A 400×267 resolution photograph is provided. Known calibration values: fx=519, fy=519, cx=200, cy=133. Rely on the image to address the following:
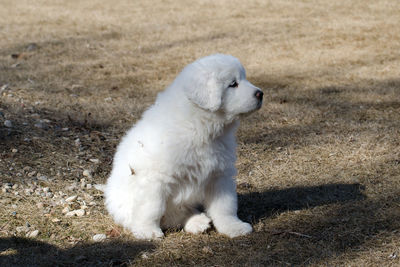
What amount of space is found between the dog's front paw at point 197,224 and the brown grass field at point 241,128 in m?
0.05

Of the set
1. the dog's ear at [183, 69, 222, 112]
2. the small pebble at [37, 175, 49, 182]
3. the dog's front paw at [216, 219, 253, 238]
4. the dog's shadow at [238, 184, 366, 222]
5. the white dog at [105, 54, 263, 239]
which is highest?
the dog's ear at [183, 69, 222, 112]

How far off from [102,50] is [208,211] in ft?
23.5

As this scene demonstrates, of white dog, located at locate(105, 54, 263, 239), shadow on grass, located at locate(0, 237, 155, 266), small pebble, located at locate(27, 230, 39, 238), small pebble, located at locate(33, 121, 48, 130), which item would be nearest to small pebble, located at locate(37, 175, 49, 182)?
small pebble, located at locate(27, 230, 39, 238)

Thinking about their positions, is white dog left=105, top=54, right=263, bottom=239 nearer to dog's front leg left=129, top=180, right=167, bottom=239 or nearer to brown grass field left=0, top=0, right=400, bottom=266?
dog's front leg left=129, top=180, right=167, bottom=239

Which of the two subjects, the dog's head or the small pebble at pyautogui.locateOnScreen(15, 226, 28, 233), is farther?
the small pebble at pyautogui.locateOnScreen(15, 226, 28, 233)

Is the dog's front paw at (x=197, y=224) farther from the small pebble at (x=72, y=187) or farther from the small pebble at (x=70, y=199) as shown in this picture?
the small pebble at (x=72, y=187)

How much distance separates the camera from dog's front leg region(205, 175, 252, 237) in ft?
11.8

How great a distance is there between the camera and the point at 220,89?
3.28 m

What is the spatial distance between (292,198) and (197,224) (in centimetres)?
98

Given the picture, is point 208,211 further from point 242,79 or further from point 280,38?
point 280,38

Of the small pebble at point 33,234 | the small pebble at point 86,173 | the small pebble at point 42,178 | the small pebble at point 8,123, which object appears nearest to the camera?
the small pebble at point 33,234

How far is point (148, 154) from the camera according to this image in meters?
3.39

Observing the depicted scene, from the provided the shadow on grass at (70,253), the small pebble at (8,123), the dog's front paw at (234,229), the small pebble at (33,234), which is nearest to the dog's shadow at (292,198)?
the dog's front paw at (234,229)

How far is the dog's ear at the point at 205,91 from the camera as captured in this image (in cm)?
325
